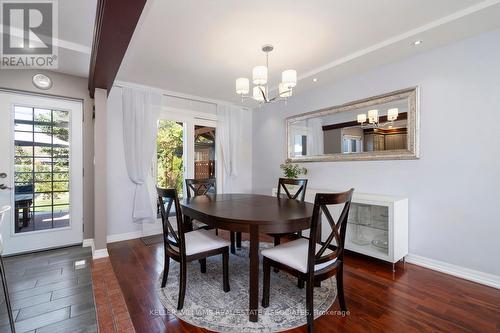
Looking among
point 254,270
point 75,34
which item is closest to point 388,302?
point 254,270

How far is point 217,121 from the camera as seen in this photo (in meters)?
Result: 4.46

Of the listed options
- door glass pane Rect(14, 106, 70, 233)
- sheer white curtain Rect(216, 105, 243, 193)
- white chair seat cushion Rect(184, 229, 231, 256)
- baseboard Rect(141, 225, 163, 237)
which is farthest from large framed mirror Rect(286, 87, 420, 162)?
door glass pane Rect(14, 106, 70, 233)

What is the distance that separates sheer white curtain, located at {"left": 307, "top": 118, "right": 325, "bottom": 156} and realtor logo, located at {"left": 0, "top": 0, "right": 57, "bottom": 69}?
328 cm

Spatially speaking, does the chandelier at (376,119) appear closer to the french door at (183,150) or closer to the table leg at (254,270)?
the table leg at (254,270)

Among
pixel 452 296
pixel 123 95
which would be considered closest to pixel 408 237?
pixel 452 296

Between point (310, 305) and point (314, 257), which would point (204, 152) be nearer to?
point (314, 257)

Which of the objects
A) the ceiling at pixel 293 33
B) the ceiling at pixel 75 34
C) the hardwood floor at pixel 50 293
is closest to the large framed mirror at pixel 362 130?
the ceiling at pixel 293 33

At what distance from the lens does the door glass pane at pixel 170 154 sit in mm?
3896

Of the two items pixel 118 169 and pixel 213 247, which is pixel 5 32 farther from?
pixel 213 247

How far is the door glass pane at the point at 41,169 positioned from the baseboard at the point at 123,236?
0.58 meters

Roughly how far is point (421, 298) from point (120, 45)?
3317mm

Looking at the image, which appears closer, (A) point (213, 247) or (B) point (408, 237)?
(A) point (213, 247)

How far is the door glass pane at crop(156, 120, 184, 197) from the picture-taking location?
3.90 meters

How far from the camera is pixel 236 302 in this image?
1.91 meters
